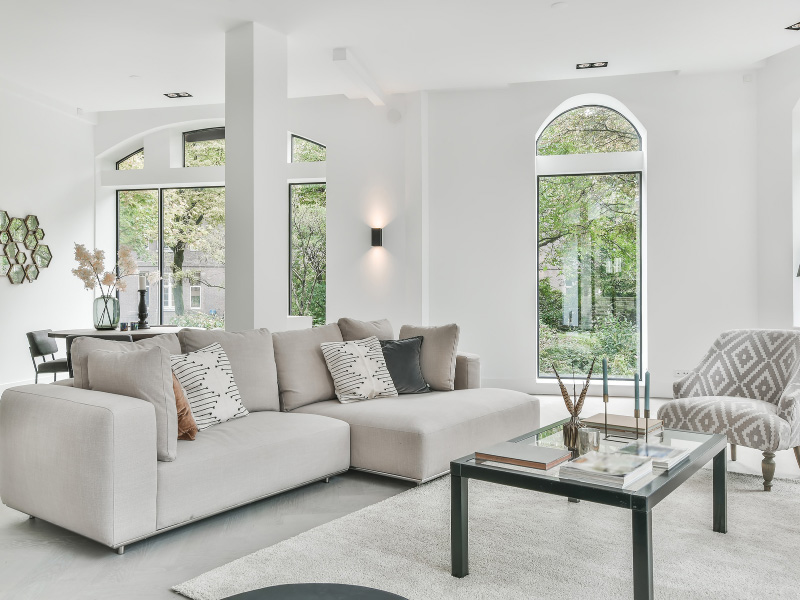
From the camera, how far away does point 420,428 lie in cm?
332

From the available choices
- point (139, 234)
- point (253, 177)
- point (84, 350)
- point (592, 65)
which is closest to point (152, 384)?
point (84, 350)

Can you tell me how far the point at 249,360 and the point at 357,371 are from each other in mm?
673

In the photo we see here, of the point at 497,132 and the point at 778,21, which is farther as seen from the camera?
the point at 497,132

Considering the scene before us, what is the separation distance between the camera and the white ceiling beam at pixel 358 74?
17.5ft

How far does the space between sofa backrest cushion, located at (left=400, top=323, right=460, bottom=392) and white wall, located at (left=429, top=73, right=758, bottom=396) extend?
7.53 feet

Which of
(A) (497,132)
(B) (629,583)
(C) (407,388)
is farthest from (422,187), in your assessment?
(B) (629,583)

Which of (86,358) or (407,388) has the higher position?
(86,358)

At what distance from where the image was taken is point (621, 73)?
6098 millimetres

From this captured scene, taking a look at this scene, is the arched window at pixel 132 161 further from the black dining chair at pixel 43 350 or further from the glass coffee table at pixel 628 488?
the glass coffee table at pixel 628 488

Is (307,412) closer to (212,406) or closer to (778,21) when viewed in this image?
(212,406)

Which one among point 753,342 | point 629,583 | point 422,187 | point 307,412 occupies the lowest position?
point 629,583

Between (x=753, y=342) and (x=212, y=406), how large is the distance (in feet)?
10.7

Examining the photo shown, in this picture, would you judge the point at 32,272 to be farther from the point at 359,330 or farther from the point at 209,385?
the point at 209,385

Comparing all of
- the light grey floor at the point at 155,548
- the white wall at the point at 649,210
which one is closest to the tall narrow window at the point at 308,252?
the white wall at the point at 649,210
